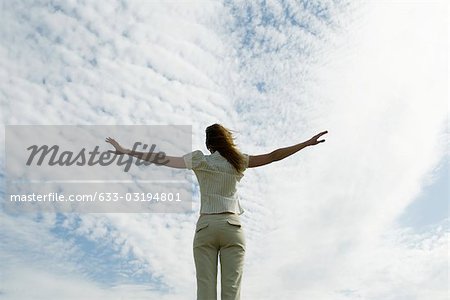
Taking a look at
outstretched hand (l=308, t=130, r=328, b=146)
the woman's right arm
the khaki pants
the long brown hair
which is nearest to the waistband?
the khaki pants

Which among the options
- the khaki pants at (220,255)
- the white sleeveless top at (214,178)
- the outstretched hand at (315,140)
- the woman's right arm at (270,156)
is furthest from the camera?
the outstretched hand at (315,140)

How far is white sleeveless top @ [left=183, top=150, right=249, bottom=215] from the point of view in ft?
18.7

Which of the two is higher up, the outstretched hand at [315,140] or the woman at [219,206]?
the outstretched hand at [315,140]

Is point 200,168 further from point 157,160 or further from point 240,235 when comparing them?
point 240,235

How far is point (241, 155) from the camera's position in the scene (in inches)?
229

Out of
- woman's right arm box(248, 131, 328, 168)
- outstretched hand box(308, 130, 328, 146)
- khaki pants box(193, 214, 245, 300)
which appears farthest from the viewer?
outstretched hand box(308, 130, 328, 146)

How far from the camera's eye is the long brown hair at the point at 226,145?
579 cm

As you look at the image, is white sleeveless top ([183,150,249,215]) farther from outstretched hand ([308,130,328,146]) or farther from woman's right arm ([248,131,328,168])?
outstretched hand ([308,130,328,146])

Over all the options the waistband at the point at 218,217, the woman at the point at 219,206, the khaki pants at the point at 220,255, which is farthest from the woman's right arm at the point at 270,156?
the khaki pants at the point at 220,255

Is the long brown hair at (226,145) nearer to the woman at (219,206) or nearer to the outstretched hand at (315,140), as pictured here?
the woman at (219,206)

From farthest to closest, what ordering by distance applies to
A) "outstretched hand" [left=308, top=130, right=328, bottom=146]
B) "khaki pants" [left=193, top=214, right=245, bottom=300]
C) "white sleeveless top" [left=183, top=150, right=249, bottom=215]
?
"outstretched hand" [left=308, top=130, right=328, bottom=146], "white sleeveless top" [left=183, top=150, right=249, bottom=215], "khaki pants" [left=193, top=214, right=245, bottom=300]

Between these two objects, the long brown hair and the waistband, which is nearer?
the waistband

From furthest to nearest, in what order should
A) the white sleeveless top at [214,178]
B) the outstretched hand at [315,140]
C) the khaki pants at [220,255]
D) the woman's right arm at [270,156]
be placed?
the outstretched hand at [315,140] → the woman's right arm at [270,156] → the white sleeveless top at [214,178] → the khaki pants at [220,255]

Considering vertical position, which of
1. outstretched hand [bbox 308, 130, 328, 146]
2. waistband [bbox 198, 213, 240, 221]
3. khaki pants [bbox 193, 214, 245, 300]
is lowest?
khaki pants [bbox 193, 214, 245, 300]
